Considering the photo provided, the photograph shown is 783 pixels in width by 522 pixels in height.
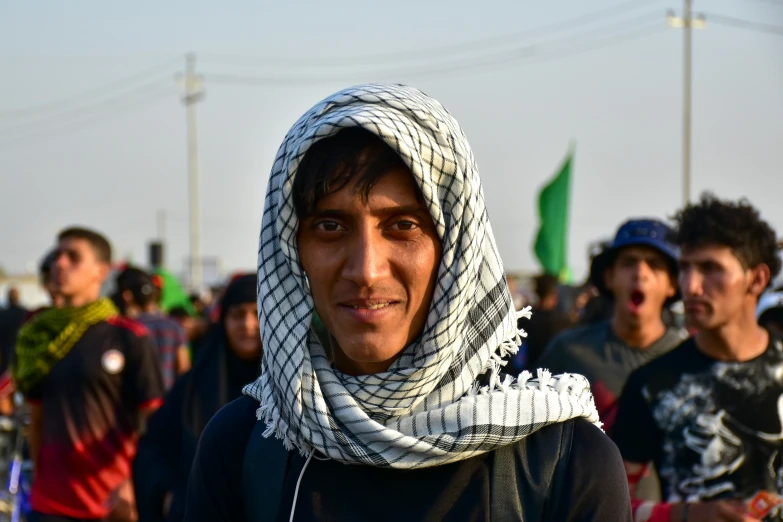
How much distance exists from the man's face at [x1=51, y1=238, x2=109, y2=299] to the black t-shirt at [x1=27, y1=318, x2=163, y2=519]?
37 centimetres

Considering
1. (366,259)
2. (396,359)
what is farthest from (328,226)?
(396,359)

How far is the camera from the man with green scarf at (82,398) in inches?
247

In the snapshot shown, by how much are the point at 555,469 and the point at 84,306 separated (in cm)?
525

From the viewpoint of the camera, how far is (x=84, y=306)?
22.1 feet

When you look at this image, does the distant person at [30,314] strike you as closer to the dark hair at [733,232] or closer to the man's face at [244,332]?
the man's face at [244,332]

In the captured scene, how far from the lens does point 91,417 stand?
250 inches

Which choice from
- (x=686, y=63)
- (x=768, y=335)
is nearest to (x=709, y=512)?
(x=768, y=335)

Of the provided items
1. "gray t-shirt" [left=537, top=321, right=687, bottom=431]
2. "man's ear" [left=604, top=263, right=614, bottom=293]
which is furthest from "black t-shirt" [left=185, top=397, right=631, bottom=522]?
"man's ear" [left=604, top=263, right=614, bottom=293]

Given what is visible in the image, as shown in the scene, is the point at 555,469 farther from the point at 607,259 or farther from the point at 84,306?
the point at 84,306

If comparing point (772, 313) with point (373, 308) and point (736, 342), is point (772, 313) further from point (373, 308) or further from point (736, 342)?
point (373, 308)

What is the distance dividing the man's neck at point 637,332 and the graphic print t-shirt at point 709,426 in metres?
1.42

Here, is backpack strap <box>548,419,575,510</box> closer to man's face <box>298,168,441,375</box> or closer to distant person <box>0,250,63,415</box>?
man's face <box>298,168,441,375</box>

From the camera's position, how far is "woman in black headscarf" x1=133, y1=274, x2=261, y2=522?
5156mm

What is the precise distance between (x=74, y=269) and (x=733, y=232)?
164 inches
